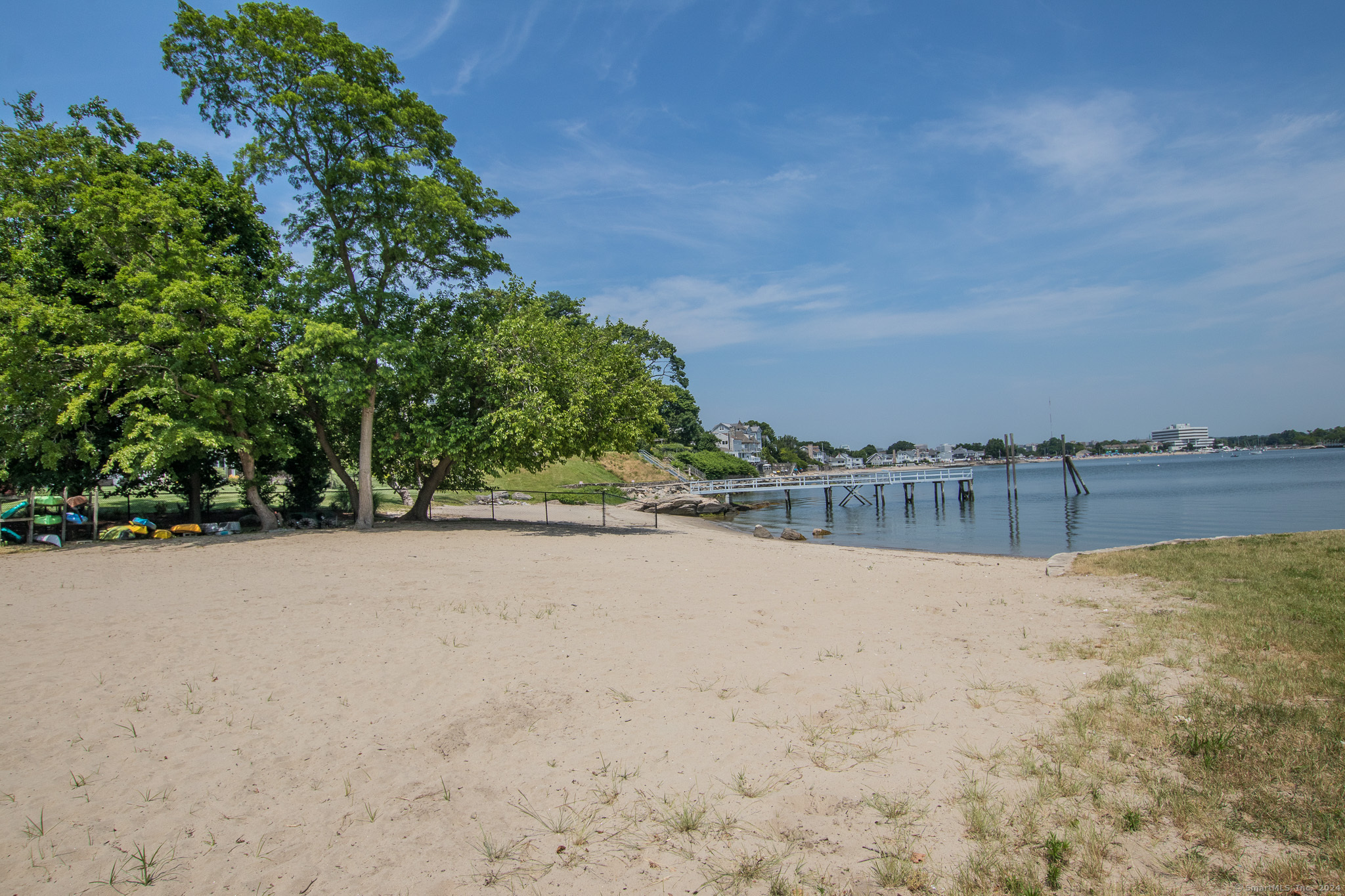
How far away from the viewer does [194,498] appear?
21406 millimetres

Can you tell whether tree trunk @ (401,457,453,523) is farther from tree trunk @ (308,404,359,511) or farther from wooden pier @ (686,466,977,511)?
wooden pier @ (686,466,977,511)

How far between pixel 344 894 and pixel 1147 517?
41357mm

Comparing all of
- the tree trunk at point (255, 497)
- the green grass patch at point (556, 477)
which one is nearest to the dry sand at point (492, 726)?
the tree trunk at point (255, 497)

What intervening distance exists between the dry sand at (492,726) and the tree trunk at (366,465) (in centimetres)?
935

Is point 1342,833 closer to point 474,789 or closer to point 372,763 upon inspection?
point 474,789

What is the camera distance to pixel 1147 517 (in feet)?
115

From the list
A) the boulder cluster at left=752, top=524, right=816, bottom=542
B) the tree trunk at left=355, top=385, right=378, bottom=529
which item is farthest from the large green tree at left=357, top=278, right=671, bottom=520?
the boulder cluster at left=752, top=524, right=816, bottom=542

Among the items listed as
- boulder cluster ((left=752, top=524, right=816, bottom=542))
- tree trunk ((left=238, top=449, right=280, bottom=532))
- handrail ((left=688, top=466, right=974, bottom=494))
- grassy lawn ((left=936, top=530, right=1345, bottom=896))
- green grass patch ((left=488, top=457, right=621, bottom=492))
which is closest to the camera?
grassy lawn ((left=936, top=530, right=1345, bottom=896))

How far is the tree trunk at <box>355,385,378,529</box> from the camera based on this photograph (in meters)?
20.0

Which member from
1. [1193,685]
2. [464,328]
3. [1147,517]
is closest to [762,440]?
[1147,517]

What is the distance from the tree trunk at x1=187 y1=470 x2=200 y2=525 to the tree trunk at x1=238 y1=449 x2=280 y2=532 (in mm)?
2001

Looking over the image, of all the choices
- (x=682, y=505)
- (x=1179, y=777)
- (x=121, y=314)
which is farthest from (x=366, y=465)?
(x=682, y=505)

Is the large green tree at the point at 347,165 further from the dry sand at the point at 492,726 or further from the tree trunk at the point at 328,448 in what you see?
the dry sand at the point at 492,726

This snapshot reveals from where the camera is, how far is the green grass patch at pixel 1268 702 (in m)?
3.91
